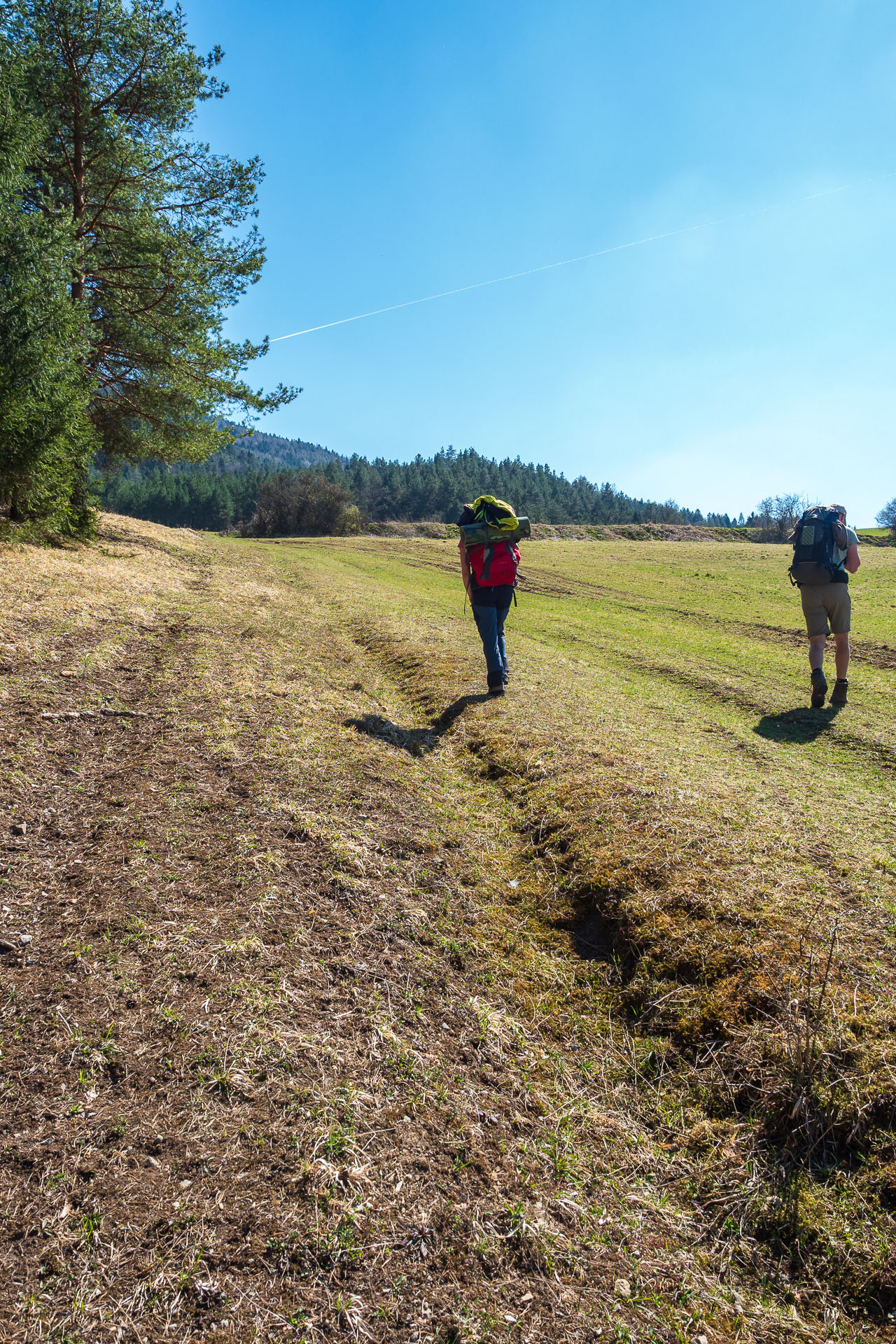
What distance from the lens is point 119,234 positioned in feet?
60.6

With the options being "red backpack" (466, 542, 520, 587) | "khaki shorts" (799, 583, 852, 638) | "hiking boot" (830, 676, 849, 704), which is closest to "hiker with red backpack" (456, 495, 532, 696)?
"red backpack" (466, 542, 520, 587)

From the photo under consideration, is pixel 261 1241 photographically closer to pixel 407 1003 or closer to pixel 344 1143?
pixel 344 1143

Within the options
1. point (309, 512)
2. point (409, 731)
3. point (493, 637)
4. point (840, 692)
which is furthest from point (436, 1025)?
point (309, 512)

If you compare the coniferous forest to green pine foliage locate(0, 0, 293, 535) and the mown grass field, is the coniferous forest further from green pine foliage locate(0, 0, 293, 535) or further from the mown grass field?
the mown grass field

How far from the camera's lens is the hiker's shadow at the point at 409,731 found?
770cm

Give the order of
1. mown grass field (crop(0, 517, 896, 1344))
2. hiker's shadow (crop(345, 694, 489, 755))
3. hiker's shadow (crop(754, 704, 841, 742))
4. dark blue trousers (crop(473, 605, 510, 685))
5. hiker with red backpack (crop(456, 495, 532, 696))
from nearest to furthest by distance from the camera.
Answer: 1. mown grass field (crop(0, 517, 896, 1344))
2. hiker's shadow (crop(345, 694, 489, 755))
3. hiker's shadow (crop(754, 704, 841, 742))
4. hiker with red backpack (crop(456, 495, 532, 696))
5. dark blue trousers (crop(473, 605, 510, 685))

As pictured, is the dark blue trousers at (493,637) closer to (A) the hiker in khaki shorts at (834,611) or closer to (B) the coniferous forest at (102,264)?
(A) the hiker in khaki shorts at (834,611)

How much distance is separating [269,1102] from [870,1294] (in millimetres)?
2481

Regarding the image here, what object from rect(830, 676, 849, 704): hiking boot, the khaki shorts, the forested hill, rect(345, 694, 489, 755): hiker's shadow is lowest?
rect(345, 694, 489, 755): hiker's shadow

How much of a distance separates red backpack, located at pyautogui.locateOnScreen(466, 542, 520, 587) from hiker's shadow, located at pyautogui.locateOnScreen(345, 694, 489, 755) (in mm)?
1739

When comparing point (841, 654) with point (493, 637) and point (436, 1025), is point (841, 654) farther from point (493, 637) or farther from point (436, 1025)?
point (436, 1025)

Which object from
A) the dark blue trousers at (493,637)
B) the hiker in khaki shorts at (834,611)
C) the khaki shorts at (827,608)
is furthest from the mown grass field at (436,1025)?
the khaki shorts at (827,608)

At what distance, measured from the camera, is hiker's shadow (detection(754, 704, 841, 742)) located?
324 inches

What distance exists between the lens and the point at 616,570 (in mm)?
36469
